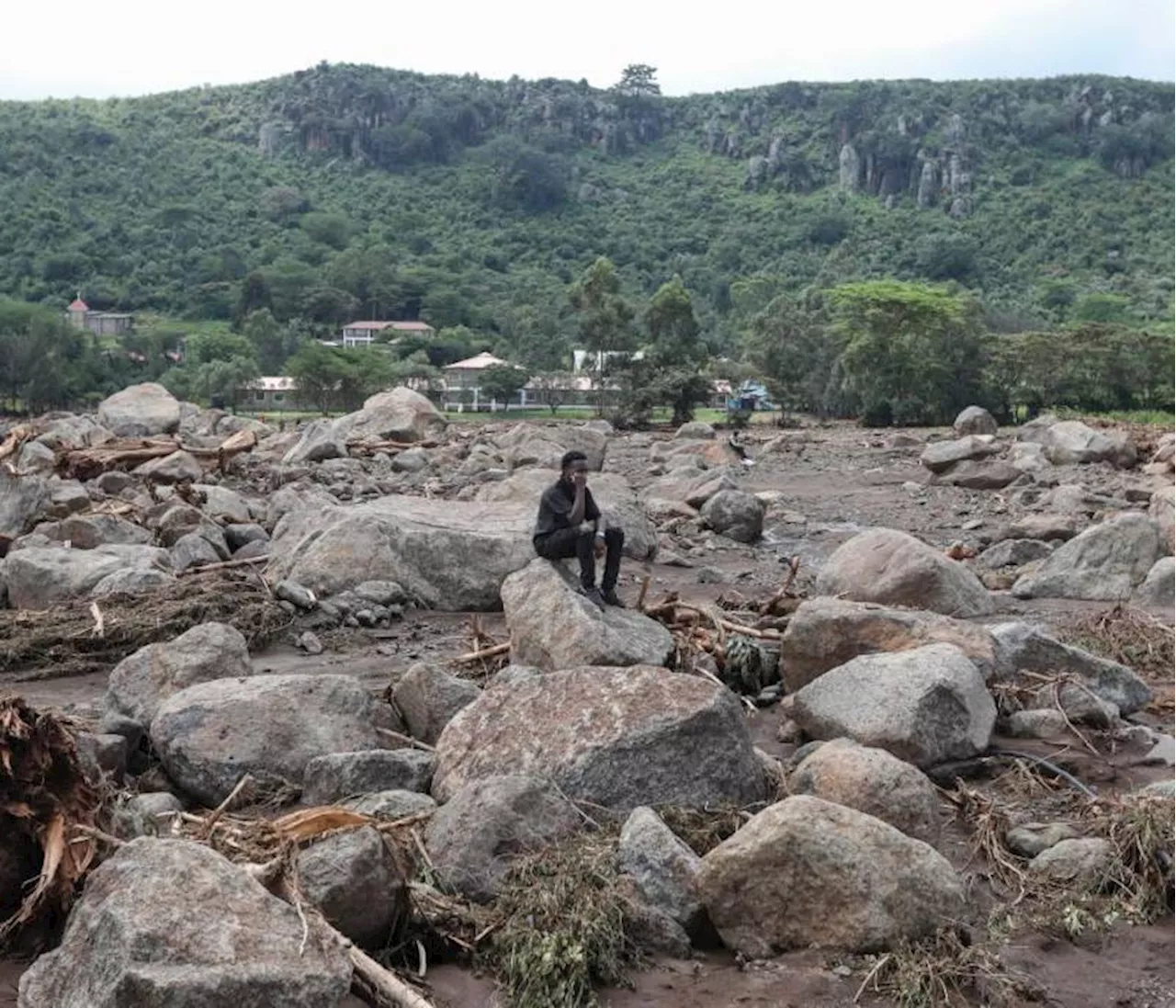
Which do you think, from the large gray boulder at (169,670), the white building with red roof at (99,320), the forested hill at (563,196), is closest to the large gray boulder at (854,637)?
the large gray boulder at (169,670)

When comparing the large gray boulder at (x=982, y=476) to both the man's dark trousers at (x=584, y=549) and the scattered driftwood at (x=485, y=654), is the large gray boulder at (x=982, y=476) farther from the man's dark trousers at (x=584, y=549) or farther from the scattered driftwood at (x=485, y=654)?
the scattered driftwood at (x=485, y=654)

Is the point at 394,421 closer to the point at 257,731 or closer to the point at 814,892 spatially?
the point at 257,731

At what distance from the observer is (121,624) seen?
10.2 m

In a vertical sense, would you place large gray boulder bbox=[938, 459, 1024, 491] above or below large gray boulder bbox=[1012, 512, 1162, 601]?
below

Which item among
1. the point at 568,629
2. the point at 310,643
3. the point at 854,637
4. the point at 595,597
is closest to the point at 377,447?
the point at 310,643

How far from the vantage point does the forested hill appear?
3691 inches

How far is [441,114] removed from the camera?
430ft

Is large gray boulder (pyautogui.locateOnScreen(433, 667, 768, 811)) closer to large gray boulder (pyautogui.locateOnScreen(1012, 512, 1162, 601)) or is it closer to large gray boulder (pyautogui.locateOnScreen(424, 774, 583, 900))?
large gray boulder (pyautogui.locateOnScreen(424, 774, 583, 900))

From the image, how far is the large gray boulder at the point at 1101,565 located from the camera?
12.7 metres

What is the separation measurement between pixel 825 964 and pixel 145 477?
47.5 ft

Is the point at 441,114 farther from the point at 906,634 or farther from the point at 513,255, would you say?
the point at 906,634

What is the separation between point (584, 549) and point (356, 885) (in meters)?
4.46

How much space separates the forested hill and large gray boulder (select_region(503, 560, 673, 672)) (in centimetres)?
6432

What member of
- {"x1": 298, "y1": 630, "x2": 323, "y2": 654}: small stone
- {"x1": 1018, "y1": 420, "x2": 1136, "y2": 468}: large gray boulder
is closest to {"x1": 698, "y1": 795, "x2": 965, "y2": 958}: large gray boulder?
{"x1": 298, "y1": 630, "x2": 323, "y2": 654}: small stone
